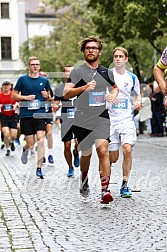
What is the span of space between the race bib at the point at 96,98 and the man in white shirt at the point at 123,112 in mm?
729

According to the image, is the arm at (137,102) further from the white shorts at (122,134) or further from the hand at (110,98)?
the hand at (110,98)

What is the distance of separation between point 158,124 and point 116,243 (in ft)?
59.9

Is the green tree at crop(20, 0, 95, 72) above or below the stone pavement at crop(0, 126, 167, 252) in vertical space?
above

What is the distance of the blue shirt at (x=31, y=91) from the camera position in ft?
37.8

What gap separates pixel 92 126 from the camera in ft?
27.3

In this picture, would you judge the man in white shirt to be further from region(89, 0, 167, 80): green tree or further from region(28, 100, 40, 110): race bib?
region(89, 0, 167, 80): green tree

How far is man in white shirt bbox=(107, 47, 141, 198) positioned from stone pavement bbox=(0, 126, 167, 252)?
54cm

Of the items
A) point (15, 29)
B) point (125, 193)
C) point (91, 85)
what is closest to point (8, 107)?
point (125, 193)

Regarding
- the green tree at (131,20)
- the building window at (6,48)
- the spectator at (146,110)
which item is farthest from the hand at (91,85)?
the building window at (6,48)

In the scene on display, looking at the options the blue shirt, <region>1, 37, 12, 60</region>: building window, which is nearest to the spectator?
the blue shirt

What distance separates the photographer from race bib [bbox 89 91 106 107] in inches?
326

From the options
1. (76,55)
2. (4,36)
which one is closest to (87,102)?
(76,55)

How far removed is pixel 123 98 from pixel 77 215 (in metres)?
2.19

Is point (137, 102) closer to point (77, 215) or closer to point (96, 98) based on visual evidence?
point (96, 98)
